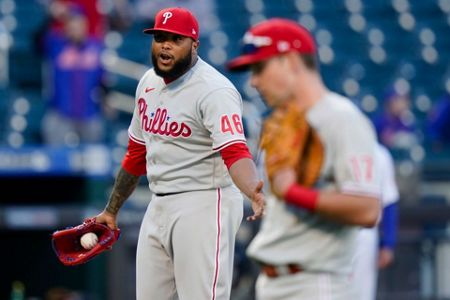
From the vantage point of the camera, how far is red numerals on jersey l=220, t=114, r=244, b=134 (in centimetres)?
467

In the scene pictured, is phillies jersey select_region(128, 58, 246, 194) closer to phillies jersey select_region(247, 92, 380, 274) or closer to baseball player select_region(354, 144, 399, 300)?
phillies jersey select_region(247, 92, 380, 274)

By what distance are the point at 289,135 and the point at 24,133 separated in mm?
7133

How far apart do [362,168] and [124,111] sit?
8009 millimetres

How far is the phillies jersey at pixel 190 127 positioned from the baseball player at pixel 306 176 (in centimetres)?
129

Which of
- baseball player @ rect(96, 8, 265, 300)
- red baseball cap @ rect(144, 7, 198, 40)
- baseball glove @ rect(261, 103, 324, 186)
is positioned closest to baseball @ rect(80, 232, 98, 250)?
baseball player @ rect(96, 8, 265, 300)

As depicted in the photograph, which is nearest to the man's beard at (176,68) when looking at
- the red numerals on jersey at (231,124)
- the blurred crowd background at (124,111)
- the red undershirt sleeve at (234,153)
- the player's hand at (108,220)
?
the red numerals on jersey at (231,124)

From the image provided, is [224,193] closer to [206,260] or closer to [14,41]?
[206,260]

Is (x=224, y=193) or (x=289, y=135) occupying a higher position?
(x=289, y=135)

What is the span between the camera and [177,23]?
4719mm

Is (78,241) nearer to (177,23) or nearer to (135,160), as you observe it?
(135,160)

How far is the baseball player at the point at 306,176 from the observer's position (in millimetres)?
3246

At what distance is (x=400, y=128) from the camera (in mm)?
11008

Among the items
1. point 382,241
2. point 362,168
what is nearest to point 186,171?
point 362,168

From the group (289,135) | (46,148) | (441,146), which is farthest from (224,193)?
(441,146)
